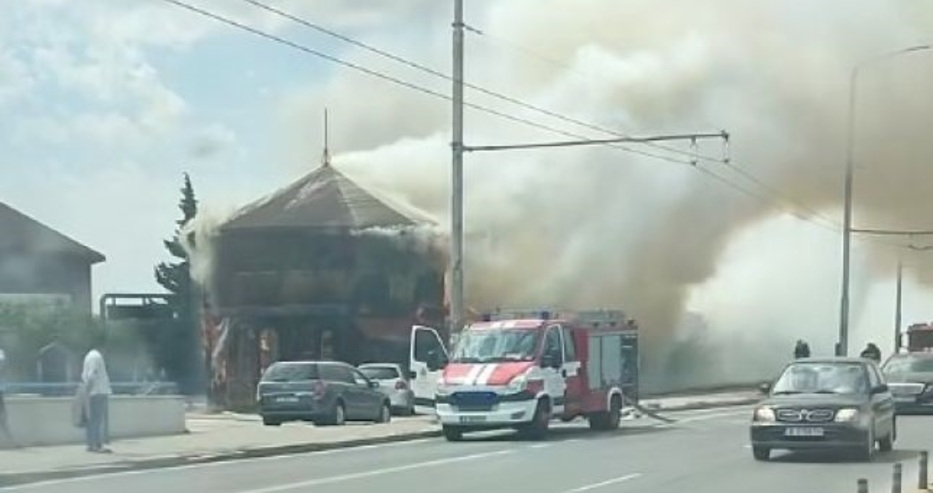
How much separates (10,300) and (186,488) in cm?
302

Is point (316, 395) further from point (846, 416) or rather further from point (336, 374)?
point (846, 416)

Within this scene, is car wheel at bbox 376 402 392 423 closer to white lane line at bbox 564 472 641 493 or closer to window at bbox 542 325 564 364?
window at bbox 542 325 564 364

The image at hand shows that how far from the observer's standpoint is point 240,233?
58031 millimetres

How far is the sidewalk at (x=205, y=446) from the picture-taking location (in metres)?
21.3

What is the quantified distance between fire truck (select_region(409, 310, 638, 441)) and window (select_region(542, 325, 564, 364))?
2 centimetres

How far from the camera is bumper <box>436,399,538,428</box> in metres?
28.0

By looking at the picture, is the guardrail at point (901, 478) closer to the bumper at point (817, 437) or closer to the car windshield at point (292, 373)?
the bumper at point (817, 437)

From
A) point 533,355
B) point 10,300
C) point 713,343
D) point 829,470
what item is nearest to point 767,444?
point 829,470

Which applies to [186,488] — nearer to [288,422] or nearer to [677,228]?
[288,422]

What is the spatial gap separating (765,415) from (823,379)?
1.32 meters

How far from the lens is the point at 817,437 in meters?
21.8

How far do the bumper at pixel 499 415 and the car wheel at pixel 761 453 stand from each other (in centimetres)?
596

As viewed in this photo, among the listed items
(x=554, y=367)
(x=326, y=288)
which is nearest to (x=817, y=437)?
(x=554, y=367)

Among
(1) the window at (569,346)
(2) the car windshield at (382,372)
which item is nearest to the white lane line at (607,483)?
(1) the window at (569,346)
